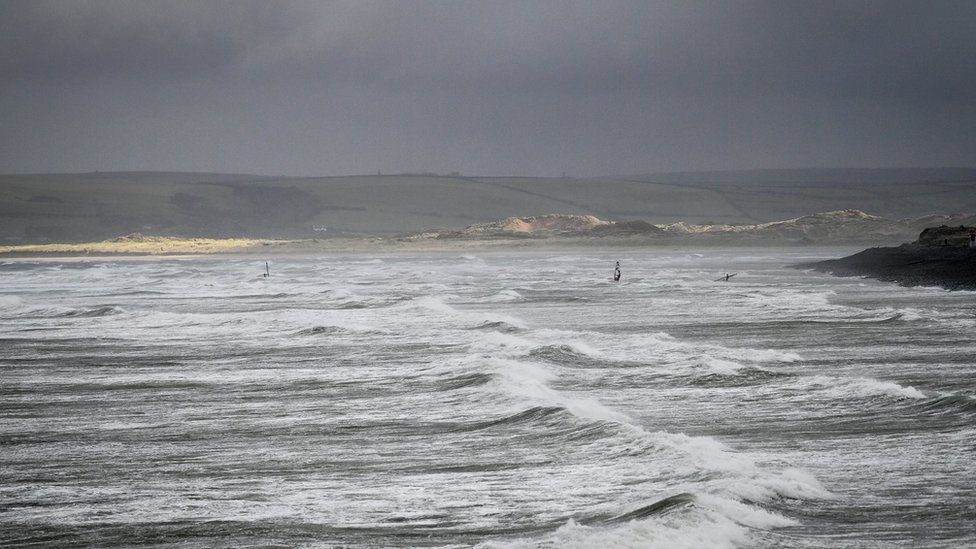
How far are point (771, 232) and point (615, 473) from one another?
87.2 m

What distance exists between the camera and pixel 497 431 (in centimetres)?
1184

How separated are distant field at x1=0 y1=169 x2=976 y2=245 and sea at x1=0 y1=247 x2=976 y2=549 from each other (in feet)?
334

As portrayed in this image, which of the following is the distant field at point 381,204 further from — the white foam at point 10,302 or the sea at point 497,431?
the sea at point 497,431

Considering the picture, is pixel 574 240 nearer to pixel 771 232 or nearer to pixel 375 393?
pixel 771 232

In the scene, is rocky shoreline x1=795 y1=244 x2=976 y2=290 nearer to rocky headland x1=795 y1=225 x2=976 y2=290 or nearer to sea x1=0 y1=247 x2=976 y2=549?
rocky headland x1=795 y1=225 x2=976 y2=290

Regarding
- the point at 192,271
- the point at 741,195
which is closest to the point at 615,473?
the point at 192,271

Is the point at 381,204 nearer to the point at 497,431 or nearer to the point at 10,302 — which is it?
the point at 10,302

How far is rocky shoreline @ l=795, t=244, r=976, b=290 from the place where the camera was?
3609 cm

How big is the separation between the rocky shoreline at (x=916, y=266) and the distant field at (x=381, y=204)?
8077 centimetres

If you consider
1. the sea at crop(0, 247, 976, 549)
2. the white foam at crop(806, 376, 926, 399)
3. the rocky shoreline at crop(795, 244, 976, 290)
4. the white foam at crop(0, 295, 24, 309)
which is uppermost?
the rocky shoreline at crop(795, 244, 976, 290)

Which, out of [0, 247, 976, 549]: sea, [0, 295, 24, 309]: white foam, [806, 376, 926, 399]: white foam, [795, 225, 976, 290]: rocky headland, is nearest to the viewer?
[0, 247, 976, 549]: sea

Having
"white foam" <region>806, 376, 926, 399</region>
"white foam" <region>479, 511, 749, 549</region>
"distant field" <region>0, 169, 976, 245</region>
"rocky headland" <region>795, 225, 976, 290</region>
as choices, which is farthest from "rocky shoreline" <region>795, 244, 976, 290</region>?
"distant field" <region>0, 169, 976, 245</region>

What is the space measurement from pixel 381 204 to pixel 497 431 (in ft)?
468

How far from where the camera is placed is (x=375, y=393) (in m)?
14.8
